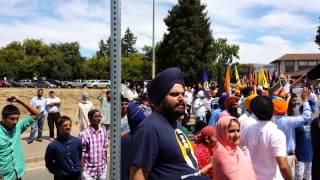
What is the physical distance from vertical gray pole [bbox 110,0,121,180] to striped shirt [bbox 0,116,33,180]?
3.45 meters

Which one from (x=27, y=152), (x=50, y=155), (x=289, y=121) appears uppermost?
(x=289, y=121)

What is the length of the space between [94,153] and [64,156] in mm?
403

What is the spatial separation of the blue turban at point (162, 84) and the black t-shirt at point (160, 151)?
12cm

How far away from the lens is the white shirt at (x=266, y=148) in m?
4.72

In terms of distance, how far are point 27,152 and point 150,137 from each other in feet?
36.6

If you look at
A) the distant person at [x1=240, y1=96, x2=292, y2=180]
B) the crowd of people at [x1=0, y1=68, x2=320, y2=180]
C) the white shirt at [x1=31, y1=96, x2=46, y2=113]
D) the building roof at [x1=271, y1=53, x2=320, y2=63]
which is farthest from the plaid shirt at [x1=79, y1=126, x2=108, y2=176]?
the building roof at [x1=271, y1=53, x2=320, y2=63]

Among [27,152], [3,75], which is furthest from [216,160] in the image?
[3,75]

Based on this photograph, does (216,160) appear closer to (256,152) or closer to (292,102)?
(256,152)

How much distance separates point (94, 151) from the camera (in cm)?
638

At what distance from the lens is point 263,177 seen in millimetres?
4824

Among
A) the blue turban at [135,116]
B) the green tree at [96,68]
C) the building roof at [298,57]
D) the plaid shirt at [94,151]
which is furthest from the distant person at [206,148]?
the building roof at [298,57]

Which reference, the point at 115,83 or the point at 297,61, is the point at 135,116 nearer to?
the point at 115,83

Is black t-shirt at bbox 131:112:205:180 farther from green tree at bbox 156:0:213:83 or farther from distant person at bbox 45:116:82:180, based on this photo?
green tree at bbox 156:0:213:83

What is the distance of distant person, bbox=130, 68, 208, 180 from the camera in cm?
286
